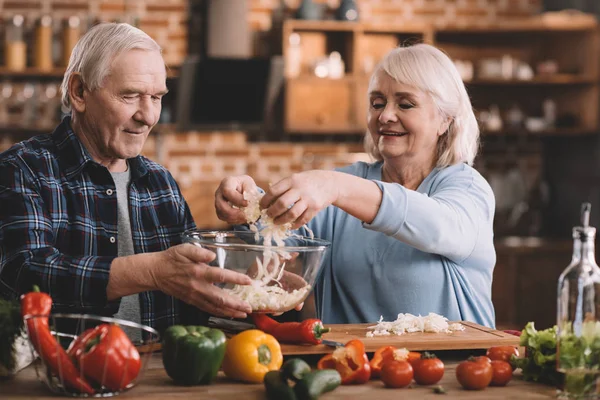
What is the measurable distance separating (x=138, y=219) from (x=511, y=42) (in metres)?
4.62

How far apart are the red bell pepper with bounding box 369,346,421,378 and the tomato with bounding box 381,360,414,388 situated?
0.17ft

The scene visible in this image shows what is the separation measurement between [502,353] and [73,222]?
115 cm

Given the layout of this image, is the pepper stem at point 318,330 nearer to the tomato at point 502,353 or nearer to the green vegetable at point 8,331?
the tomato at point 502,353

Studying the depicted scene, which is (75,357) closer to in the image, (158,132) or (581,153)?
(158,132)

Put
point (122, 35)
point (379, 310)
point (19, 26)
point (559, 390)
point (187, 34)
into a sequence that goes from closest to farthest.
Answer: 1. point (559, 390)
2. point (122, 35)
3. point (379, 310)
4. point (19, 26)
5. point (187, 34)

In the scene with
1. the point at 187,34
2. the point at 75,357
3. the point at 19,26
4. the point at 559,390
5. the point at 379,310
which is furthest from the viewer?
the point at 187,34

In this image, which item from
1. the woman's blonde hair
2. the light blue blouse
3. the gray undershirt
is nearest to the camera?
the light blue blouse

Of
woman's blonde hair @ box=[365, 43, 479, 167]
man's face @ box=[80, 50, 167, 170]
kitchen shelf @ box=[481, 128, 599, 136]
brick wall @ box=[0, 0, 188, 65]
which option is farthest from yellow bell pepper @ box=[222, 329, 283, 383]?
kitchen shelf @ box=[481, 128, 599, 136]

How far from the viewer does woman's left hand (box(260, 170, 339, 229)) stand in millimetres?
1985

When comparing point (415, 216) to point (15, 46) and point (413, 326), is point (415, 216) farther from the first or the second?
point (15, 46)

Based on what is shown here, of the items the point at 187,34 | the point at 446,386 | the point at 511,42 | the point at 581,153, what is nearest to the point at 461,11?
the point at 511,42

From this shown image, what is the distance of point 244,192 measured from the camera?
7.61ft

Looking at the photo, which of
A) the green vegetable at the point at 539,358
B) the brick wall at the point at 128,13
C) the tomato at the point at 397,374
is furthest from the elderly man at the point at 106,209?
the brick wall at the point at 128,13

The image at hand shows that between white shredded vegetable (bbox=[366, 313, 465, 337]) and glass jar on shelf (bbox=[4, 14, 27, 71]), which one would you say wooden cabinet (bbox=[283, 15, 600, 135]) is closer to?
glass jar on shelf (bbox=[4, 14, 27, 71])
